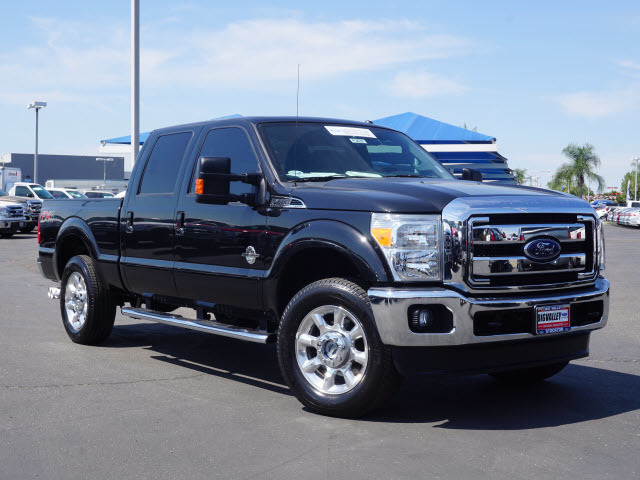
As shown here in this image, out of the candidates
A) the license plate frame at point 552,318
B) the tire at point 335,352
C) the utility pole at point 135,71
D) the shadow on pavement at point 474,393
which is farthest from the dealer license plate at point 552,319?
the utility pole at point 135,71

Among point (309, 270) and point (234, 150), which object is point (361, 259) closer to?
point (309, 270)

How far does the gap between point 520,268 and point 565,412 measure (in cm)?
110

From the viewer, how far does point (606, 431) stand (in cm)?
495

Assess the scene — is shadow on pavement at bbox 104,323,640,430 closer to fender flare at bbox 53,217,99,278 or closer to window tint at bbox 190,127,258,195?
fender flare at bbox 53,217,99,278

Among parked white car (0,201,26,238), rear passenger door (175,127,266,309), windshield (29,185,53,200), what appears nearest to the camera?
rear passenger door (175,127,266,309)

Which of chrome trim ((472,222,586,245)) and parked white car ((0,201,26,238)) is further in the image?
parked white car ((0,201,26,238))

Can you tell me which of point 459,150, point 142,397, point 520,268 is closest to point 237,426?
point 142,397

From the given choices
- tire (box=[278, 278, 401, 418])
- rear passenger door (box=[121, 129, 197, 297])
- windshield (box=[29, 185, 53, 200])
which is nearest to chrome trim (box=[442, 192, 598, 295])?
tire (box=[278, 278, 401, 418])

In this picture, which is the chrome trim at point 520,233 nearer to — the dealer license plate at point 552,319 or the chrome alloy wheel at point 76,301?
the dealer license plate at point 552,319

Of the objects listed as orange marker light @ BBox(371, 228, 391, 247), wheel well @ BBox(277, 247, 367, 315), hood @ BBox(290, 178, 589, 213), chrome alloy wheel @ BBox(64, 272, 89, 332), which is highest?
hood @ BBox(290, 178, 589, 213)

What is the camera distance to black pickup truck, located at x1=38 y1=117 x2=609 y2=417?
4.91 m

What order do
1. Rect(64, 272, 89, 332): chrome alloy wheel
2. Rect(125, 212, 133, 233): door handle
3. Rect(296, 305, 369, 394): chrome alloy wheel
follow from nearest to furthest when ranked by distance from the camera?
Rect(296, 305, 369, 394): chrome alloy wheel → Rect(125, 212, 133, 233): door handle → Rect(64, 272, 89, 332): chrome alloy wheel

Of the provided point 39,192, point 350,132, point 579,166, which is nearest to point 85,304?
point 350,132

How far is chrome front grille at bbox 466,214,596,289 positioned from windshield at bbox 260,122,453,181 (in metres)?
1.42
